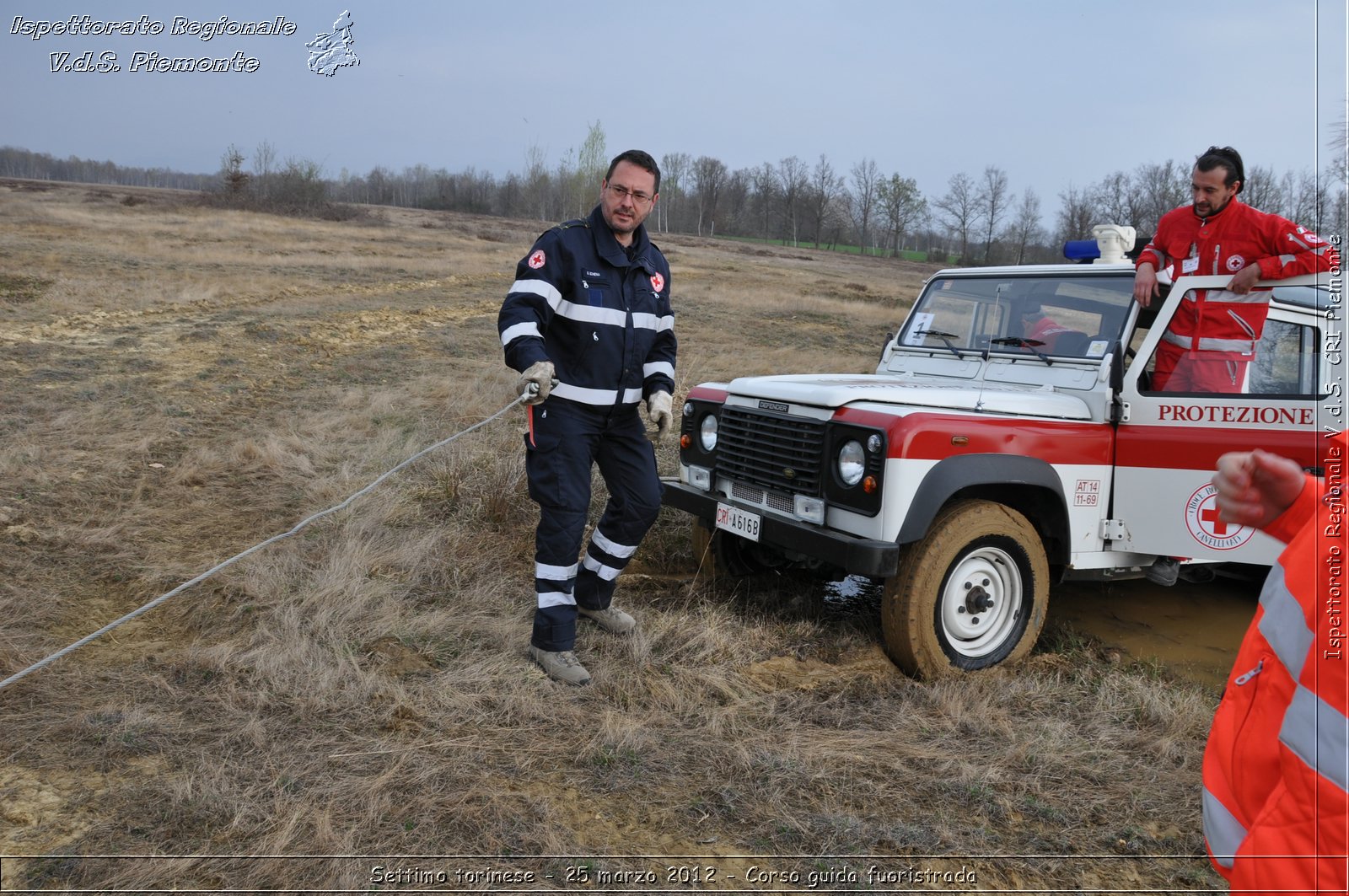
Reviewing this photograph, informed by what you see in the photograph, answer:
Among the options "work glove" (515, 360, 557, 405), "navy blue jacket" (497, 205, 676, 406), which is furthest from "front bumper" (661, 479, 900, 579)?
"work glove" (515, 360, 557, 405)

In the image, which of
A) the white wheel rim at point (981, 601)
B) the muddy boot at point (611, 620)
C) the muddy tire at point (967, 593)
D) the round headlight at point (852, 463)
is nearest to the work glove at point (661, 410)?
the round headlight at point (852, 463)

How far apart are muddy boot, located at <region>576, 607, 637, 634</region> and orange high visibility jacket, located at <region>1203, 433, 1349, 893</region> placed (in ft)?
9.28

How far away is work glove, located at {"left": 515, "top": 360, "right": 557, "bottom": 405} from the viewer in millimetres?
3436

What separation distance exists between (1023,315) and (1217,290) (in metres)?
0.93

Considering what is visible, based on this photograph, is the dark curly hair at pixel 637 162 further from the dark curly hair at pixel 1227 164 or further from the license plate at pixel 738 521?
the dark curly hair at pixel 1227 164

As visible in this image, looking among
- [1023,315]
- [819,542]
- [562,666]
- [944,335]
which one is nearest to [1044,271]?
[1023,315]

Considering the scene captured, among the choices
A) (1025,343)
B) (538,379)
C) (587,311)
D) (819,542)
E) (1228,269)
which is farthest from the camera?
(1025,343)

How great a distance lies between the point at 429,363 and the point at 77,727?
28.5 feet

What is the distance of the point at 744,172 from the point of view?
76.9m

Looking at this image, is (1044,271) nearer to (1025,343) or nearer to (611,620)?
(1025,343)

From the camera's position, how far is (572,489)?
12.1 ft

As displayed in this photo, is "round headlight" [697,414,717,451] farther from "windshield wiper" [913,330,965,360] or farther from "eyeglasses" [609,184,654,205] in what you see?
"windshield wiper" [913,330,965,360]

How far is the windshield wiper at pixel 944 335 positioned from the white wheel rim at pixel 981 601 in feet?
4.46

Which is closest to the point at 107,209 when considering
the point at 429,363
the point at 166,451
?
the point at 429,363
